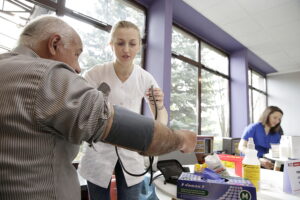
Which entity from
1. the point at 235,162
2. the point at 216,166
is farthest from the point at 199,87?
the point at 216,166

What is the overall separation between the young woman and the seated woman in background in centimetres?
168

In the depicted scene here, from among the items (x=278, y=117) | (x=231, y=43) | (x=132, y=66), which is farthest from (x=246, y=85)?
(x=132, y=66)

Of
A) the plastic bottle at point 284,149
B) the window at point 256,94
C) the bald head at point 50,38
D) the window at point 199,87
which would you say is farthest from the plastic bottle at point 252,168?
the window at point 256,94

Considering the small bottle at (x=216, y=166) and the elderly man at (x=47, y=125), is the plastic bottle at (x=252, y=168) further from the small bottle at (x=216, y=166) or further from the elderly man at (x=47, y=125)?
the elderly man at (x=47, y=125)

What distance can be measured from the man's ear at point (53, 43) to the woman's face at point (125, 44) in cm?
53

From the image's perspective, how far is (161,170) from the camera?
34.4 inches

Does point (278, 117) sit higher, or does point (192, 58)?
point (192, 58)

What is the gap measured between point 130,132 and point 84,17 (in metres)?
2.23

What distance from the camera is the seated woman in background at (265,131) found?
245 cm

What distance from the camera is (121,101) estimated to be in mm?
1113

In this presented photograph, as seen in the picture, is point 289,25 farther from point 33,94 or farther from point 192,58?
point 33,94

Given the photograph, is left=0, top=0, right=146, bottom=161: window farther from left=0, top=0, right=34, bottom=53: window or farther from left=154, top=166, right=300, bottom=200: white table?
left=154, top=166, right=300, bottom=200: white table

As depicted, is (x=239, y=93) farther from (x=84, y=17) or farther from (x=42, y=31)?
(x=42, y=31)

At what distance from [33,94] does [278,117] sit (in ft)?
9.14
